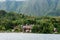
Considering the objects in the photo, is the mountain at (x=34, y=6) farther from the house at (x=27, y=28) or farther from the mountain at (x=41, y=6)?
the house at (x=27, y=28)

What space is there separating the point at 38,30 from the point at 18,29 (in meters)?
1.28

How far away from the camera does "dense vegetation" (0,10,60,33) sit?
1410 cm

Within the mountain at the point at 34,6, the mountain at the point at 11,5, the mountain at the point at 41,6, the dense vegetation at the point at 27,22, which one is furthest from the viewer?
the mountain at the point at 41,6

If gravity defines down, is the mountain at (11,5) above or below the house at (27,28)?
above

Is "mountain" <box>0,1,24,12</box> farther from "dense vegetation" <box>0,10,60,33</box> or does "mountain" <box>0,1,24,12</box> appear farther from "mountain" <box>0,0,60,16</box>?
"dense vegetation" <box>0,10,60,33</box>

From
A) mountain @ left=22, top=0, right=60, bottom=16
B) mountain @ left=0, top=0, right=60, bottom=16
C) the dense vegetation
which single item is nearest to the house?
the dense vegetation

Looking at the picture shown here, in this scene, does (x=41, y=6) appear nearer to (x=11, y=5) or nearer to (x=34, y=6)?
(x=34, y=6)

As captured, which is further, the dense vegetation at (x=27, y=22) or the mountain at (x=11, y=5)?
the mountain at (x=11, y=5)

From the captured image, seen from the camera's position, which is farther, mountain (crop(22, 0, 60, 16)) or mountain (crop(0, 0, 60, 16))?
mountain (crop(22, 0, 60, 16))

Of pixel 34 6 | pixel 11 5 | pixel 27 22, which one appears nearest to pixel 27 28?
pixel 27 22

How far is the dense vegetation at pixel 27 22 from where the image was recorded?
14102 mm

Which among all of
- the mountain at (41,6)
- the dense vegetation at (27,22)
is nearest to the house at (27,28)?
the dense vegetation at (27,22)

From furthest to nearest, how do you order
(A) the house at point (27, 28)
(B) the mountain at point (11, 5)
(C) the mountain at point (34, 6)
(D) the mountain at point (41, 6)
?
(D) the mountain at point (41, 6) → (C) the mountain at point (34, 6) → (B) the mountain at point (11, 5) → (A) the house at point (27, 28)

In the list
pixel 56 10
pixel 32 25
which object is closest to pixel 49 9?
pixel 56 10
